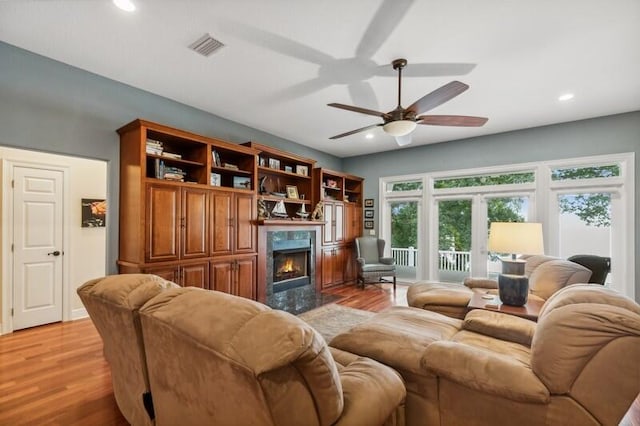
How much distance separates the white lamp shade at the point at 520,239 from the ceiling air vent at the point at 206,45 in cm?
304

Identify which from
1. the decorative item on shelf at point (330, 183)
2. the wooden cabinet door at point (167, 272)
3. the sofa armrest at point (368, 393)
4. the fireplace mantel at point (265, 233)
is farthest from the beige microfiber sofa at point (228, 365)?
the decorative item on shelf at point (330, 183)

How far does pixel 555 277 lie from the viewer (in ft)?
8.91

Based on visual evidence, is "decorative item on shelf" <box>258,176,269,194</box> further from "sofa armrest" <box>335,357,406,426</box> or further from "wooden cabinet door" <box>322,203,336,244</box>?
"sofa armrest" <box>335,357,406,426</box>

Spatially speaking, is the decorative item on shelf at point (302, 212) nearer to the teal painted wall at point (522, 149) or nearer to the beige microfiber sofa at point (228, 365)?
the teal painted wall at point (522, 149)

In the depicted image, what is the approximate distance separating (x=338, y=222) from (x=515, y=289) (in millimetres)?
3919

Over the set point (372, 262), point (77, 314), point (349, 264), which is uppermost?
point (372, 262)

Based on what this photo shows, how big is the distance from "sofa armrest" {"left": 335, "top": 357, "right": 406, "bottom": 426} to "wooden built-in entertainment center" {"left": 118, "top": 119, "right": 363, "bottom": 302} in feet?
9.12

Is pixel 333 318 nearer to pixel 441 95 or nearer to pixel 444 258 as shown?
pixel 441 95

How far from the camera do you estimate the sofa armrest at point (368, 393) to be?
3.54 ft

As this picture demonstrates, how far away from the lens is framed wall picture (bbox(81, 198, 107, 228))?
12.9 ft

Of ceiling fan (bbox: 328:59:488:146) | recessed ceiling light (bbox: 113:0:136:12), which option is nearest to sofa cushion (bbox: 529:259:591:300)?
Result: ceiling fan (bbox: 328:59:488:146)

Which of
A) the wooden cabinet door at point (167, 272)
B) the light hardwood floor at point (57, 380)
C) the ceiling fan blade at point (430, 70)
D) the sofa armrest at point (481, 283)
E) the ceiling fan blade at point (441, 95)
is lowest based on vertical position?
the light hardwood floor at point (57, 380)

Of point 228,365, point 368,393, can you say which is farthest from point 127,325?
point 368,393

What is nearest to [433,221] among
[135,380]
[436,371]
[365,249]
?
[365,249]
